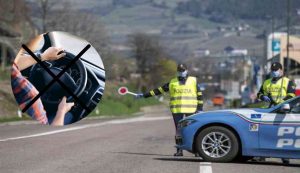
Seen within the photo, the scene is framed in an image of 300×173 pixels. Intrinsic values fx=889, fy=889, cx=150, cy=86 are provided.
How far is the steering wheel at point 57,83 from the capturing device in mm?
17141

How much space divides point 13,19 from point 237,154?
49429mm

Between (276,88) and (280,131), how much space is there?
2886 millimetres

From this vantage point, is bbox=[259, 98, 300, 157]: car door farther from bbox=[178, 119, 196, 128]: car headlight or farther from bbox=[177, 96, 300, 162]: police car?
bbox=[178, 119, 196, 128]: car headlight

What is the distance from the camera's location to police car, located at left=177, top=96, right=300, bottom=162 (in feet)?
49.5

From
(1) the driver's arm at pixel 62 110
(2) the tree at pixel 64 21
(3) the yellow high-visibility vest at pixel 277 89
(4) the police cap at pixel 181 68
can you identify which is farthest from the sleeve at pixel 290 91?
(2) the tree at pixel 64 21

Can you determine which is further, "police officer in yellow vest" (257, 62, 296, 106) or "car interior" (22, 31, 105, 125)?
"police officer in yellow vest" (257, 62, 296, 106)

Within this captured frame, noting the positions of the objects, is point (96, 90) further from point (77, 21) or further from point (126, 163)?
point (77, 21)

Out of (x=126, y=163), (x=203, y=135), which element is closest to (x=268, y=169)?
(x=203, y=135)

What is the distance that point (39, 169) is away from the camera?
14125 mm

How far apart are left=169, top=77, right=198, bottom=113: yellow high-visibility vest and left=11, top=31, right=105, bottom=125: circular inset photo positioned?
146cm

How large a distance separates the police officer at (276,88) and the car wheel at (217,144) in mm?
2513

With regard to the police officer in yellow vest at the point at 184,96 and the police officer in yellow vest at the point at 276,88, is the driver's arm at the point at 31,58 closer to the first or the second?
the police officer in yellow vest at the point at 184,96

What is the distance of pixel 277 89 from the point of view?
1789cm

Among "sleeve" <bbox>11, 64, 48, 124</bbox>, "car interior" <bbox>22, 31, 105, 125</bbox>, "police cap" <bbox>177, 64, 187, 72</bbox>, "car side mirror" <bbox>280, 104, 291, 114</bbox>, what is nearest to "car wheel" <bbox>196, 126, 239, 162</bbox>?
"car side mirror" <bbox>280, 104, 291, 114</bbox>
